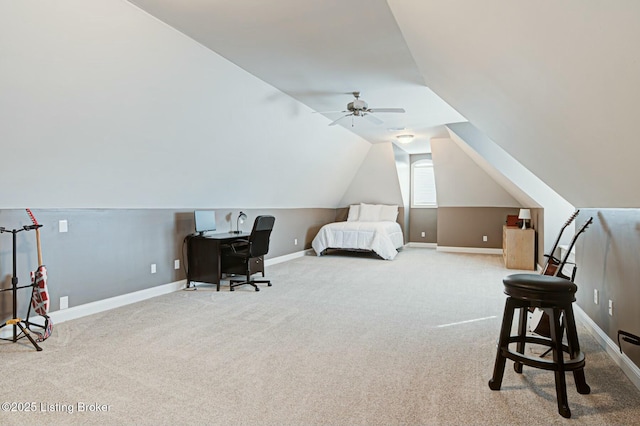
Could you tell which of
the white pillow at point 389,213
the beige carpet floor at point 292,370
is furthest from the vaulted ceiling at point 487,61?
the white pillow at point 389,213

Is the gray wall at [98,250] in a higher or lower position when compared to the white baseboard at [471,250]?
higher

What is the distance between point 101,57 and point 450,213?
8.43m

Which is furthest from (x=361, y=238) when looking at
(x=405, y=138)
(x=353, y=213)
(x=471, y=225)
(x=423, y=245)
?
(x=471, y=225)

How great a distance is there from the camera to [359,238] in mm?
8391

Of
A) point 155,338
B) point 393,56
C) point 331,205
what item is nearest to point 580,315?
point 393,56

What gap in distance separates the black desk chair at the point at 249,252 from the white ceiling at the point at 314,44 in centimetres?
187

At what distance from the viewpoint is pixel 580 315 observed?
3.91m

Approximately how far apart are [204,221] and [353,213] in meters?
5.23

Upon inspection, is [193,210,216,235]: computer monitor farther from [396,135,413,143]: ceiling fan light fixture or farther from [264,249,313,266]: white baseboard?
[396,135,413,143]: ceiling fan light fixture

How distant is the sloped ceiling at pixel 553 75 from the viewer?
129 centimetres

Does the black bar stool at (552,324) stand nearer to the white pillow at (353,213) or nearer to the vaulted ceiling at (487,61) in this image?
the vaulted ceiling at (487,61)

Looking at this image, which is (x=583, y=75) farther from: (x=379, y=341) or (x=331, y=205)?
(x=331, y=205)

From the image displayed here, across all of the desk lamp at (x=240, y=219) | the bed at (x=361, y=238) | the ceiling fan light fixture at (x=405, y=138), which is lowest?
the bed at (x=361, y=238)

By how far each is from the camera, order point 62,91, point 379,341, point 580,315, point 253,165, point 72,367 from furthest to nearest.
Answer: point 253,165 → point 580,315 → point 379,341 → point 62,91 → point 72,367
